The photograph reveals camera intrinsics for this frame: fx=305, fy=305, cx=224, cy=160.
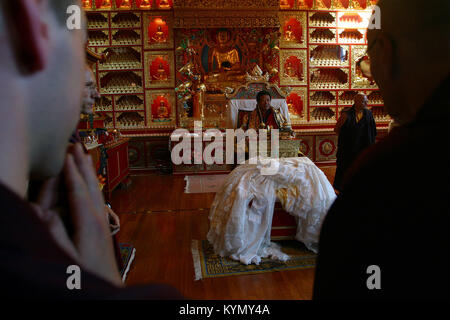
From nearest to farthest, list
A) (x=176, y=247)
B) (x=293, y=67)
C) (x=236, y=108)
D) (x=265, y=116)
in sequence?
(x=176, y=247), (x=265, y=116), (x=236, y=108), (x=293, y=67)

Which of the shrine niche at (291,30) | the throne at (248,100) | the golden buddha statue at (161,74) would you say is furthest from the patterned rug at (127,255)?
the shrine niche at (291,30)

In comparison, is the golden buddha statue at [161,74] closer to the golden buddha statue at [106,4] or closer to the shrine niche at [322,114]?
the golden buddha statue at [106,4]

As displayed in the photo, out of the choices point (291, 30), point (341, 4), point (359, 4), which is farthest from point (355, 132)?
point (359, 4)

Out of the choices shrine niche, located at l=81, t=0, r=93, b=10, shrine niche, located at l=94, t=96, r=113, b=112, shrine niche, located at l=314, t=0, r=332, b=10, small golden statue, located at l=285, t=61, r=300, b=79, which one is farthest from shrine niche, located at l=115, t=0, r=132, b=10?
shrine niche, located at l=314, t=0, r=332, b=10

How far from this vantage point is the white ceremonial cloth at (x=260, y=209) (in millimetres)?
2689

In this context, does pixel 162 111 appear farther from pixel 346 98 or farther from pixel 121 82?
pixel 346 98

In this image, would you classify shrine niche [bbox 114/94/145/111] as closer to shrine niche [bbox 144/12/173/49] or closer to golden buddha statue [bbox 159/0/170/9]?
shrine niche [bbox 144/12/173/49]

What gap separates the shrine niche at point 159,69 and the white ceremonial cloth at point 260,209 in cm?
462

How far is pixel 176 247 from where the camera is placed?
9.65 feet

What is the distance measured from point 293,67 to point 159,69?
3.16 meters

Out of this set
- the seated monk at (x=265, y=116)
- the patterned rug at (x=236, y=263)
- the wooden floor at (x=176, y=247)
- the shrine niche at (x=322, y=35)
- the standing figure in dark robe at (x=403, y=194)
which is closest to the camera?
the standing figure in dark robe at (x=403, y=194)

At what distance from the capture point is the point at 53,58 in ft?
1.10

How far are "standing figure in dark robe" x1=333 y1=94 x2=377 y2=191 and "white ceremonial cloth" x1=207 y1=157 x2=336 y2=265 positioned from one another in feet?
5.27
